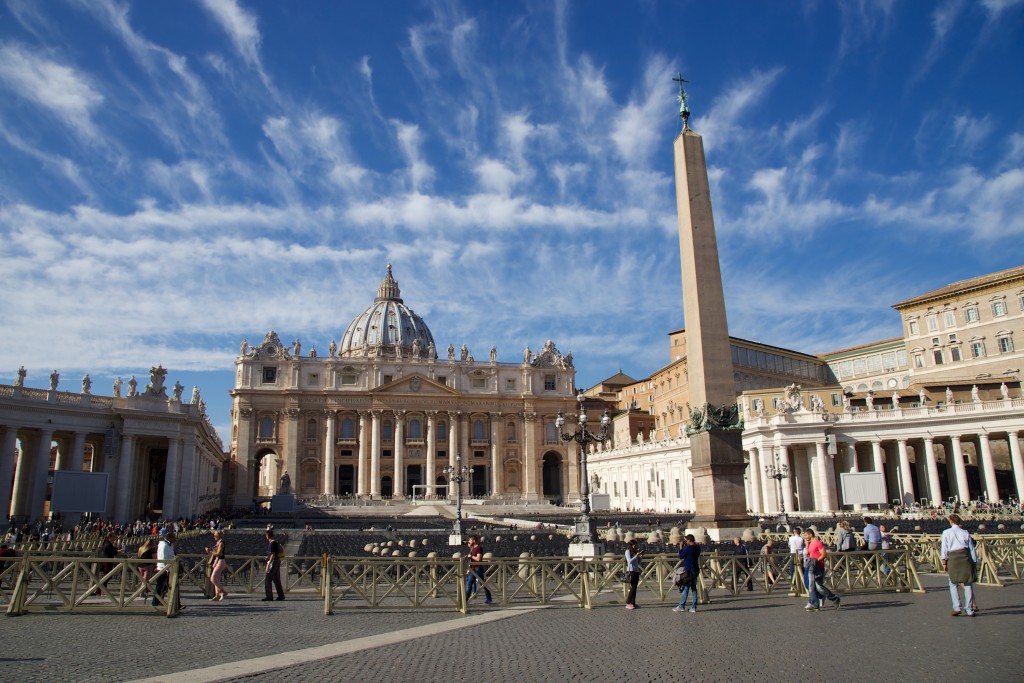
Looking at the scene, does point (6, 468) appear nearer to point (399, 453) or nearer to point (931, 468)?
point (931, 468)

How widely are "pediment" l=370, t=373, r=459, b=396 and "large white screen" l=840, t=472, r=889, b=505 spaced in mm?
51139

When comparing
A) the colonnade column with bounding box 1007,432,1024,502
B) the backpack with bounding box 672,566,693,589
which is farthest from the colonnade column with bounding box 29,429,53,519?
the colonnade column with bounding box 1007,432,1024,502

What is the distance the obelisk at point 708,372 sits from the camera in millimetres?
16453

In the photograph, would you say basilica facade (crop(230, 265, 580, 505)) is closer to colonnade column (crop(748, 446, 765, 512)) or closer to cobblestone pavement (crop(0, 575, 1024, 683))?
colonnade column (crop(748, 446, 765, 512))

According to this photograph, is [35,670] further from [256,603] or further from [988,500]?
[988,500]

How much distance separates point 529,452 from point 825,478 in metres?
44.1

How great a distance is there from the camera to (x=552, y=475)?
85.9 m

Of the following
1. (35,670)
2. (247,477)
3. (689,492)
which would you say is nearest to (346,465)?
(247,477)

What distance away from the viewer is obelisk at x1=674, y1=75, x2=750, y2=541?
54.0 ft

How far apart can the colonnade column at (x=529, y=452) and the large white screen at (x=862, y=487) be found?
48514 mm

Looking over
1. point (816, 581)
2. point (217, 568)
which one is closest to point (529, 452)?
point (217, 568)

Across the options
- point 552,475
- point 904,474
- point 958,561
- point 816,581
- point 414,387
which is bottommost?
point 816,581

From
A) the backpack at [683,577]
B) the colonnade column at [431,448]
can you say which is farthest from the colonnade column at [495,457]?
the backpack at [683,577]

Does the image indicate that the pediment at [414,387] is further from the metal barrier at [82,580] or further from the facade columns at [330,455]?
the metal barrier at [82,580]
